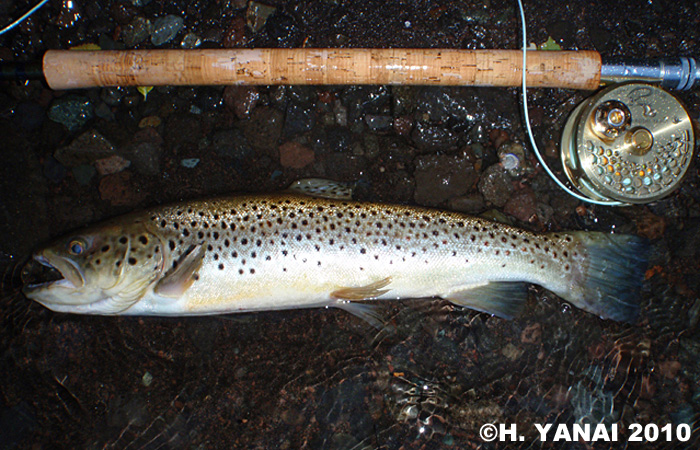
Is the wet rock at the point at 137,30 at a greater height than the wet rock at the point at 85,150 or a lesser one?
greater

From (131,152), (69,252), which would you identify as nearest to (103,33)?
(131,152)

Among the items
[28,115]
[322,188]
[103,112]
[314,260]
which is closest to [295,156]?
[322,188]

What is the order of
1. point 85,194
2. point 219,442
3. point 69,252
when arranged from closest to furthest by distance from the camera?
point 69,252 < point 219,442 < point 85,194

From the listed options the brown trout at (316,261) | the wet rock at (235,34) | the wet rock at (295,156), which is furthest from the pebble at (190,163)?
the wet rock at (235,34)

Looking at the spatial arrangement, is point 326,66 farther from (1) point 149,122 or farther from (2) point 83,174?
(2) point 83,174

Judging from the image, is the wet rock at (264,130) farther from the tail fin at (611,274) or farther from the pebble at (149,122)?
the tail fin at (611,274)

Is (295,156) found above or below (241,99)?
below

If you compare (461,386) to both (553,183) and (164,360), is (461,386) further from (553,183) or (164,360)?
(164,360)
